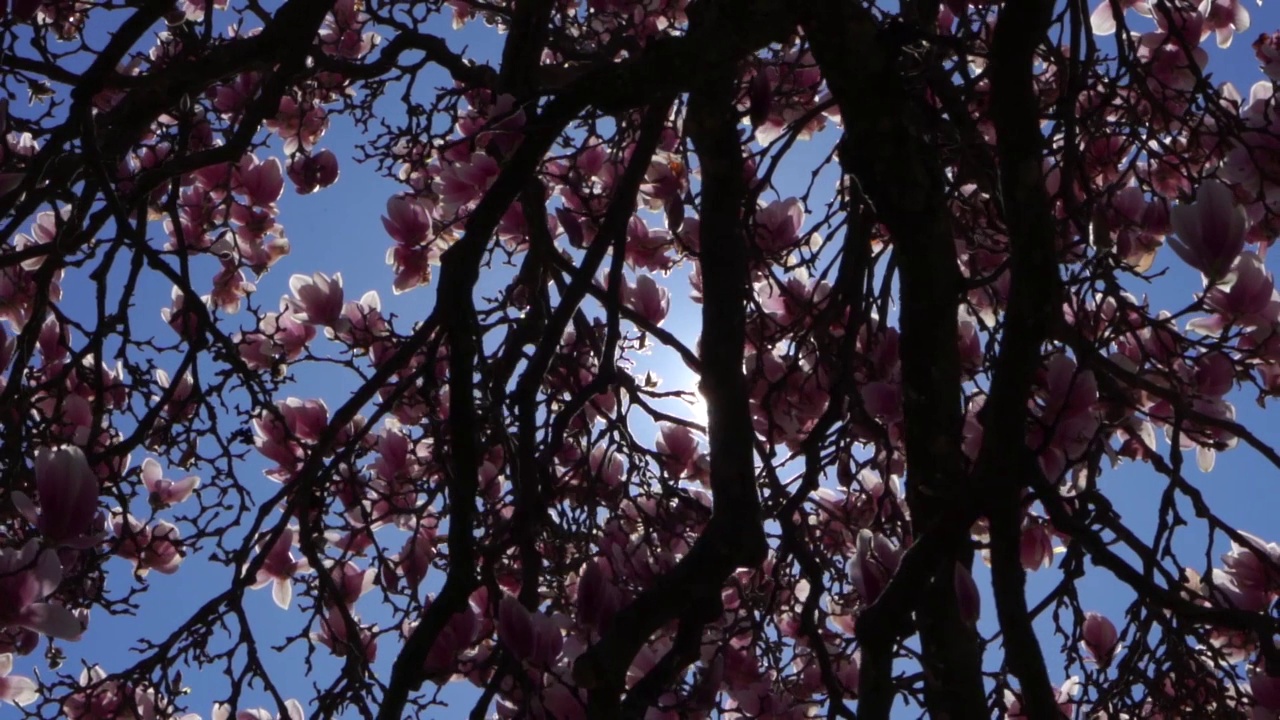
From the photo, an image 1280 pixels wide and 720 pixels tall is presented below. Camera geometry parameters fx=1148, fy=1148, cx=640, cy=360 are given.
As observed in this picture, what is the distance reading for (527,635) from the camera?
1857 millimetres

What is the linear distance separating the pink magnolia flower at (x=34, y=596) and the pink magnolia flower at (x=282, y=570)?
4.72 feet

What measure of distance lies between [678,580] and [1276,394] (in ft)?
6.29

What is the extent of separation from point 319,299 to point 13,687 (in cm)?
118

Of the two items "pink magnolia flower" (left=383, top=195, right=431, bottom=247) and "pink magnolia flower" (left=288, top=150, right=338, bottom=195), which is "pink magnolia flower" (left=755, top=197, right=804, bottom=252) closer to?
"pink magnolia flower" (left=383, top=195, right=431, bottom=247)

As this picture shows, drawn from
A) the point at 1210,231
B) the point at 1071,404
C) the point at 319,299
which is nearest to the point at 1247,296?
the point at 1210,231

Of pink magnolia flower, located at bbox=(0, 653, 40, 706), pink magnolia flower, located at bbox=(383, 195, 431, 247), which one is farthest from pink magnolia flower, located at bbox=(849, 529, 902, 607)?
pink magnolia flower, located at bbox=(0, 653, 40, 706)

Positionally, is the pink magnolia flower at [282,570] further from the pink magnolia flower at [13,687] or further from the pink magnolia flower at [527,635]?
the pink magnolia flower at [527,635]

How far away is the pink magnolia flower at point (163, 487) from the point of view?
10.1 ft

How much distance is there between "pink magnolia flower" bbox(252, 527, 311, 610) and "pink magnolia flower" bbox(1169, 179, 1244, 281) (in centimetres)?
227

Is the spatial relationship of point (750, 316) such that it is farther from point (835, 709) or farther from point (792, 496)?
point (835, 709)

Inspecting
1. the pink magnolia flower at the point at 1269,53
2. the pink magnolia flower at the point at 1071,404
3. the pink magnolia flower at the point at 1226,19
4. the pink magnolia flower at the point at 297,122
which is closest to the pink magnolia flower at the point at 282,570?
the pink magnolia flower at the point at 297,122

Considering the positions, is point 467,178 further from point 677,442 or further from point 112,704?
point 112,704

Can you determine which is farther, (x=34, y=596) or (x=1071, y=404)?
(x=1071, y=404)

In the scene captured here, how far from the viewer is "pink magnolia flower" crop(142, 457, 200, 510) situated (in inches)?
121
